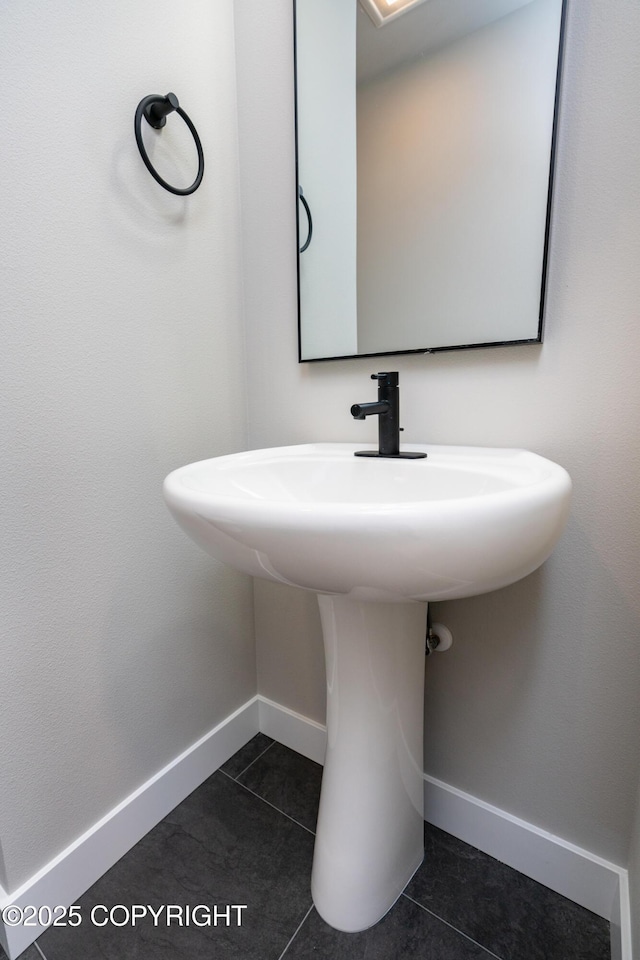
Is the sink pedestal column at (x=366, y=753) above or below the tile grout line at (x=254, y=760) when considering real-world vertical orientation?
above

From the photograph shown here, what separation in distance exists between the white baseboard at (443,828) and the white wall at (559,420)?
1.3 inches

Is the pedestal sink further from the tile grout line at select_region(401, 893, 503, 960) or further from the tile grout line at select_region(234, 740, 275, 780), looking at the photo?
the tile grout line at select_region(234, 740, 275, 780)

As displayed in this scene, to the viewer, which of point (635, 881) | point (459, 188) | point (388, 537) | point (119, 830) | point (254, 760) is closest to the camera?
point (388, 537)

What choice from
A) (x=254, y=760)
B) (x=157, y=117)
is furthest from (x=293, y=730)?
(x=157, y=117)

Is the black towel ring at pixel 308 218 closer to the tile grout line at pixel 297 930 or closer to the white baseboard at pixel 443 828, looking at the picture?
the white baseboard at pixel 443 828

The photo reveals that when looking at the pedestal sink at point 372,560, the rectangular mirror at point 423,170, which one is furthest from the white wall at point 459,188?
the pedestal sink at point 372,560

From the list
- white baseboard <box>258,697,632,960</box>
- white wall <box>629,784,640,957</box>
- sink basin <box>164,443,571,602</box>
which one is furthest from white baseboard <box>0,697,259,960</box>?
white wall <box>629,784,640,957</box>

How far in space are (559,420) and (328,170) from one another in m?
0.71

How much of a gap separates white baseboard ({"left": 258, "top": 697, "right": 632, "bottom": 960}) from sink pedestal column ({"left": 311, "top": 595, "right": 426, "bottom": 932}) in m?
0.20

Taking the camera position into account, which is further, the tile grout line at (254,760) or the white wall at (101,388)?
the tile grout line at (254,760)

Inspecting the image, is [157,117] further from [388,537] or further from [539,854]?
[539,854]

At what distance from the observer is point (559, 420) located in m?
0.72

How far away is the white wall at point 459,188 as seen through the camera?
70 cm

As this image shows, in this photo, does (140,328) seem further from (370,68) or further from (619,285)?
(619,285)
